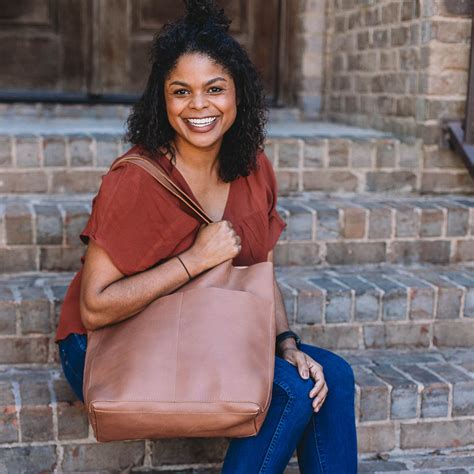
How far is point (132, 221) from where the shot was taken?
2.13 m

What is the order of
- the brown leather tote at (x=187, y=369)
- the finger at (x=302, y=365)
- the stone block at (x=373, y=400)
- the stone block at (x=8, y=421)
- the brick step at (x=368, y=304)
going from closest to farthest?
the brown leather tote at (x=187, y=369) → the finger at (x=302, y=365) → the stone block at (x=8, y=421) → the stone block at (x=373, y=400) → the brick step at (x=368, y=304)

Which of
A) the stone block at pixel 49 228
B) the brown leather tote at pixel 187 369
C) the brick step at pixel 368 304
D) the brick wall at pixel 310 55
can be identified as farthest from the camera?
the brick wall at pixel 310 55

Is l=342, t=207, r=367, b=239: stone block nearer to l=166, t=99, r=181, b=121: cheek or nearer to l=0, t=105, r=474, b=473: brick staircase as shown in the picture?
l=0, t=105, r=474, b=473: brick staircase

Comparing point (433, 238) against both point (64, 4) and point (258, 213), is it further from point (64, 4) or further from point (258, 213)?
Result: point (64, 4)

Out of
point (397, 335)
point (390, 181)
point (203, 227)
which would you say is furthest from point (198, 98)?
point (390, 181)

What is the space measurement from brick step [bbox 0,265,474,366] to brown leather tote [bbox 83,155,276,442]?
868 millimetres

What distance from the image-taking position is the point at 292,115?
196 inches

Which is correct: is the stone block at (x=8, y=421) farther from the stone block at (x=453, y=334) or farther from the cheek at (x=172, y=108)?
the stone block at (x=453, y=334)

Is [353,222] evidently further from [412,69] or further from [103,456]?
[103,456]

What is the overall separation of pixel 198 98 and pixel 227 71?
0.12 m

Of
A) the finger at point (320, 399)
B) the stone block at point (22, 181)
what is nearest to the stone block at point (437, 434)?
the finger at point (320, 399)

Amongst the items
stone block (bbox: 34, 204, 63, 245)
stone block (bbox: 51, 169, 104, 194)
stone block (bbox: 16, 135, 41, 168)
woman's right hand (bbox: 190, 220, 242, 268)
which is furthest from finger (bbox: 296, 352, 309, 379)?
stone block (bbox: 16, 135, 41, 168)

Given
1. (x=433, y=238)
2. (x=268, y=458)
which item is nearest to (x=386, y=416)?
(x=268, y=458)

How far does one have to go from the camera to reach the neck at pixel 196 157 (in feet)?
7.72
